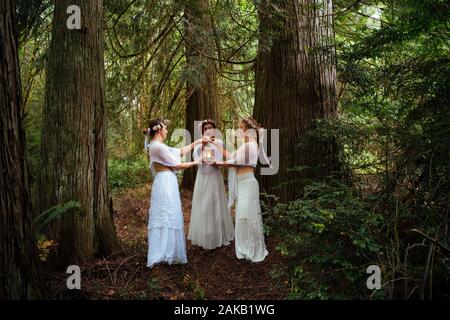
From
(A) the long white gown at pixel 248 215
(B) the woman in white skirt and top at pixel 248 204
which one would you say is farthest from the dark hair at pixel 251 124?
(A) the long white gown at pixel 248 215

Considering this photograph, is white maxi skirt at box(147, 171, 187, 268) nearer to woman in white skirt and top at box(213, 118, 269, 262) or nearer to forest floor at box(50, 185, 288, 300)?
forest floor at box(50, 185, 288, 300)

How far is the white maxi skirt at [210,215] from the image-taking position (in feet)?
23.5

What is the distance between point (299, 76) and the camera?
21.6ft

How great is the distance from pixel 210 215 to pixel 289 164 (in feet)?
5.84

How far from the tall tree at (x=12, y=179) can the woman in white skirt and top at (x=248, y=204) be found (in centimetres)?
350

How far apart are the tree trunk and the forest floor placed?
3.69 m

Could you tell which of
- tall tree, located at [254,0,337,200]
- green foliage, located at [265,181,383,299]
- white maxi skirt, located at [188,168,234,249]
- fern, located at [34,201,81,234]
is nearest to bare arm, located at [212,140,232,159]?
white maxi skirt, located at [188,168,234,249]

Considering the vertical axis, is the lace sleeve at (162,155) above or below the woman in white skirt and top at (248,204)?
above

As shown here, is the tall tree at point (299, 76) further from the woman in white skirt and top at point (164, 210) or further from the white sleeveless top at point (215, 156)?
the woman in white skirt and top at point (164, 210)

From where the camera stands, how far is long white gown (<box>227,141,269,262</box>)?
6234mm

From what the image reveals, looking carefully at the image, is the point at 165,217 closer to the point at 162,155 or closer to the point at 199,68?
the point at 162,155

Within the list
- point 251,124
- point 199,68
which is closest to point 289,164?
point 251,124
